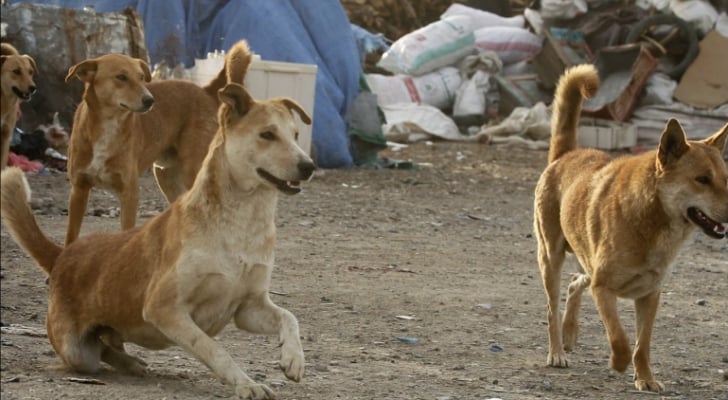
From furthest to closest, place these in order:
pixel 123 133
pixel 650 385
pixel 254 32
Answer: pixel 254 32
pixel 123 133
pixel 650 385

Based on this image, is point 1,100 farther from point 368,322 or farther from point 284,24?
point 368,322

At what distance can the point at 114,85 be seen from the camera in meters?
8.50

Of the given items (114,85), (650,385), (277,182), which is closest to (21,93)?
(114,85)

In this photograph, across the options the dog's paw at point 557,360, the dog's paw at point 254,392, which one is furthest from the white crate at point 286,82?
the dog's paw at point 254,392

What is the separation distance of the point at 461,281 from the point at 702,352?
6.92ft

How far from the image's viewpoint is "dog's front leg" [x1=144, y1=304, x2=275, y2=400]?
4.68 meters

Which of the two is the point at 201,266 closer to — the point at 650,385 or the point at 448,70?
the point at 650,385

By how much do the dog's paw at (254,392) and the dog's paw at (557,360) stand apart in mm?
1939

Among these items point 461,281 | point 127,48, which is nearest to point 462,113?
point 127,48

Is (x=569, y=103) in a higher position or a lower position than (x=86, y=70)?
higher

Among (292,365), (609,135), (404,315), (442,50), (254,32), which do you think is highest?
(292,365)

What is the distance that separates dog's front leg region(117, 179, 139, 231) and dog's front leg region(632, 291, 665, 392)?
364cm

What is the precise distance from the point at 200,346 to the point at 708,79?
14139 mm

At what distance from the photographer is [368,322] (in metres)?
6.89
